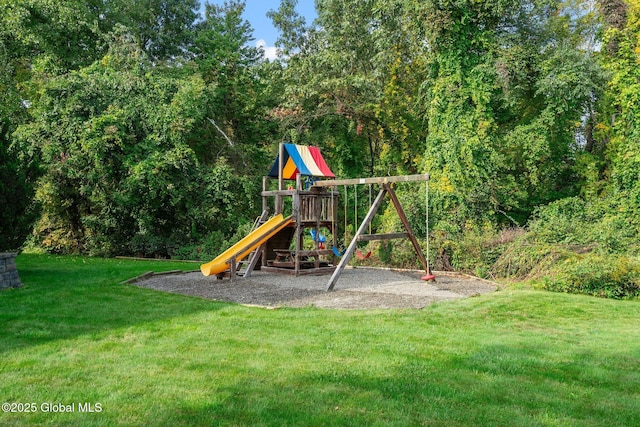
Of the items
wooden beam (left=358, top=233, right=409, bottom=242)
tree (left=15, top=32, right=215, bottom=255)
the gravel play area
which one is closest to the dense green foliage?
tree (left=15, top=32, right=215, bottom=255)

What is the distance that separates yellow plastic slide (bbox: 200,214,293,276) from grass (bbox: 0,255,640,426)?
310 centimetres

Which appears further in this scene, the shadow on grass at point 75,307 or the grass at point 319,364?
the shadow on grass at point 75,307

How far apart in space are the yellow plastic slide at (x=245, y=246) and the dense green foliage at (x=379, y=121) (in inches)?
143

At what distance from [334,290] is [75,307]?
4607 mm

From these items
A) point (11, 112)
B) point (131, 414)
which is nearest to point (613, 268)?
point (131, 414)

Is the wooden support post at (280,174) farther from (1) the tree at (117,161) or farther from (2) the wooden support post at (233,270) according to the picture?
(1) the tree at (117,161)

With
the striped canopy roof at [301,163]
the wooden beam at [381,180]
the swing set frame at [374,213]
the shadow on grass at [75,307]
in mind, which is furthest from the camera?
the striped canopy roof at [301,163]

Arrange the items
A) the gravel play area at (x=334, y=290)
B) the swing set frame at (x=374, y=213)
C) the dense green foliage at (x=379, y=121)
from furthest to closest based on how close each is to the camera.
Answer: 1. the dense green foliage at (x=379, y=121)
2. the swing set frame at (x=374, y=213)
3. the gravel play area at (x=334, y=290)

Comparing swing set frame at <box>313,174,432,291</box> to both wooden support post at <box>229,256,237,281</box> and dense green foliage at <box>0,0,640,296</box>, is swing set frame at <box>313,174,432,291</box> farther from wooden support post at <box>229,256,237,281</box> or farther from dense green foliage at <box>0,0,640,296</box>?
dense green foliage at <box>0,0,640,296</box>

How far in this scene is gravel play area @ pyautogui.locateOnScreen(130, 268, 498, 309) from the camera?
852 cm

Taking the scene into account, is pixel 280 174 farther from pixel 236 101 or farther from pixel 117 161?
pixel 236 101

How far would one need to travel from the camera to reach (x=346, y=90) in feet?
70.9

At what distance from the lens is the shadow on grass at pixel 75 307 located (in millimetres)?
6035

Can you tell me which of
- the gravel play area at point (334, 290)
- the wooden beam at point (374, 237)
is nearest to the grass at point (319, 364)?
the gravel play area at point (334, 290)
